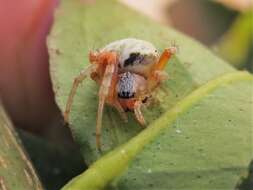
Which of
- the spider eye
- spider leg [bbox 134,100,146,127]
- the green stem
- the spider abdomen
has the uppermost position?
the spider abdomen

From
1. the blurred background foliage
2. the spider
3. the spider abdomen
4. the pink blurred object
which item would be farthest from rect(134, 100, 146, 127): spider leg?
the pink blurred object

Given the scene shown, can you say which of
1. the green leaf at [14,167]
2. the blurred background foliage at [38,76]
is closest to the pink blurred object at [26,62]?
the blurred background foliage at [38,76]

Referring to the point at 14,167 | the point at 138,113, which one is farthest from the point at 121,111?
the point at 14,167

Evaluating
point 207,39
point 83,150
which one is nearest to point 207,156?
point 83,150

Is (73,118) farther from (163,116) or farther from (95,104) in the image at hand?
(163,116)

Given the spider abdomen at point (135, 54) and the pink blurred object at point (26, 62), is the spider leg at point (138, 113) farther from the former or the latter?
the pink blurred object at point (26, 62)

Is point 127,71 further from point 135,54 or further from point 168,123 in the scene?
point 168,123

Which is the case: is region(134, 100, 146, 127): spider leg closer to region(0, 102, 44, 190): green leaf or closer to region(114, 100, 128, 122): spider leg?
region(114, 100, 128, 122): spider leg
